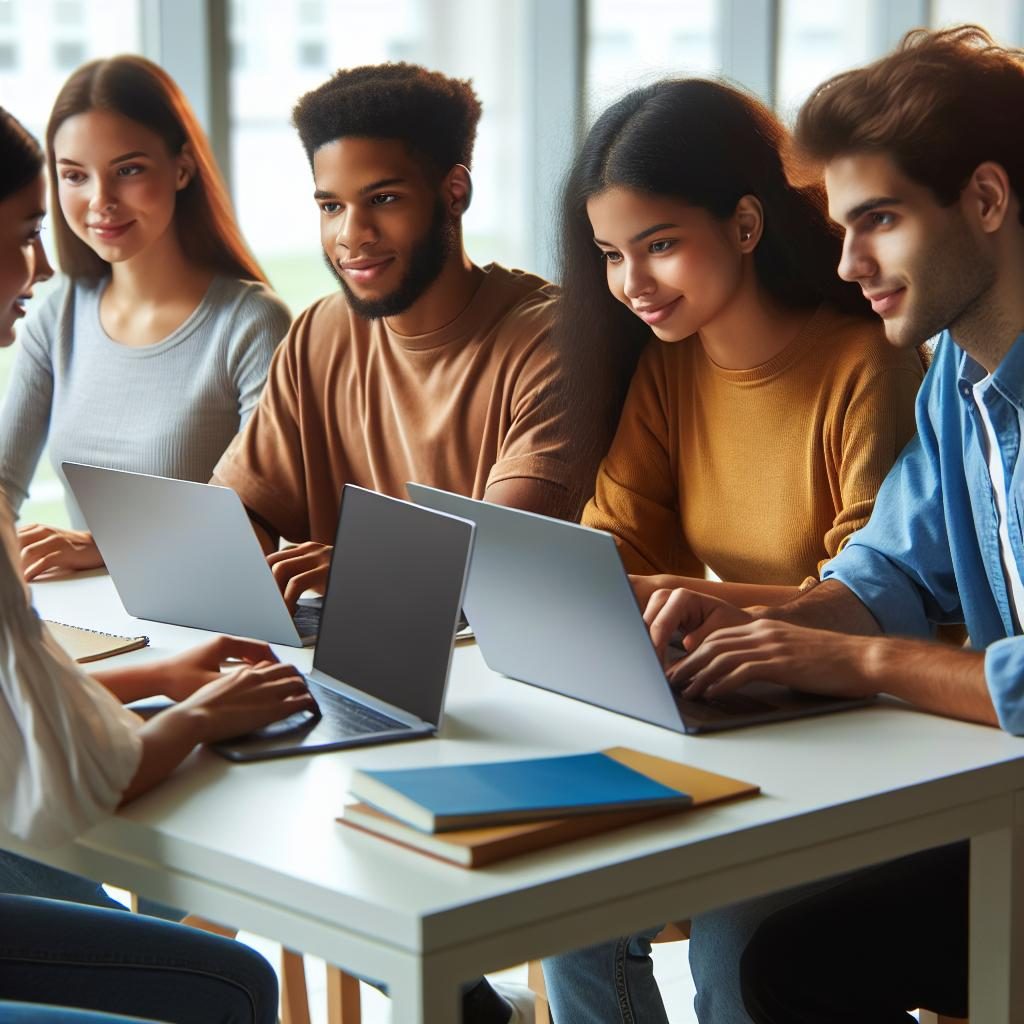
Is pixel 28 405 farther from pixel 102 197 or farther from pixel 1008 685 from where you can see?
pixel 1008 685

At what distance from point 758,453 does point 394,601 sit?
0.73 m

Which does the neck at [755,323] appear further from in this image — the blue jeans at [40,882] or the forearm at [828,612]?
the blue jeans at [40,882]

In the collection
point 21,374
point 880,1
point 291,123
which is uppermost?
point 880,1

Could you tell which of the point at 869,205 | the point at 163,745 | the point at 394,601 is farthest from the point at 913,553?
the point at 163,745

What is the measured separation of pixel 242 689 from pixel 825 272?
3.26ft

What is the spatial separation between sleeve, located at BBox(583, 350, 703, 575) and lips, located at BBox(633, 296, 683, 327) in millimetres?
157

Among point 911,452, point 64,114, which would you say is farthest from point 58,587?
point 911,452

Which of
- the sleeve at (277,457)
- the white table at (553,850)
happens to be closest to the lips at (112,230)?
the sleeve at (277,457)

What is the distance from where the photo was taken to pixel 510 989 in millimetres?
1902

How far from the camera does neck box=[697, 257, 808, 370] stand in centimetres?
192

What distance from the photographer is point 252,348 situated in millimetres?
2531

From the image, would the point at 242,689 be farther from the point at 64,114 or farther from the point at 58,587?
the point at 64,114

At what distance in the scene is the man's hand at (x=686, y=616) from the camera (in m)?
1.48

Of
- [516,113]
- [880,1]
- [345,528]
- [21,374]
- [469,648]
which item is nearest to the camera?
[345,528]
